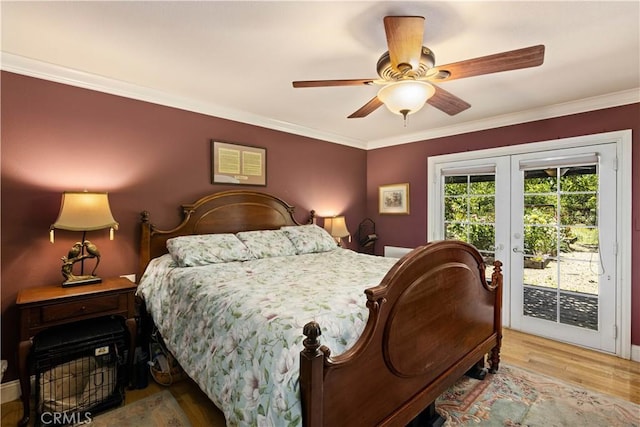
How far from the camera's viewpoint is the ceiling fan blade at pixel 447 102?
2008 millimetres

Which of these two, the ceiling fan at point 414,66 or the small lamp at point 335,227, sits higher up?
the ceiling fan at point 414,66

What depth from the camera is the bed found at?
119 cm

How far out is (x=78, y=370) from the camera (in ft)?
6.49

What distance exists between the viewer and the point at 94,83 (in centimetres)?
243

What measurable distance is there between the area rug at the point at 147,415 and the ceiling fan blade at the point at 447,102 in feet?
8.56

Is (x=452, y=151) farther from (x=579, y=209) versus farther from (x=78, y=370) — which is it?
(x=78, y=370)

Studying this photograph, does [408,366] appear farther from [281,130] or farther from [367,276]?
[281,130]

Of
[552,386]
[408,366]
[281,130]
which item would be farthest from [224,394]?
[281,130]

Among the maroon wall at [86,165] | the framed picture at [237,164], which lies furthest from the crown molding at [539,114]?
the maroon wall at [86,165]

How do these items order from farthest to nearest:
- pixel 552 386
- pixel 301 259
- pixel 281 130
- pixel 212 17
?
1. pixel 281 130
2. pixel 301 259
3. pixel 552 386
4. pixel 212 17

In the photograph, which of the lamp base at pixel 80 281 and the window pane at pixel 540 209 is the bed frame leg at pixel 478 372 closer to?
the window pane at pixel 540 209

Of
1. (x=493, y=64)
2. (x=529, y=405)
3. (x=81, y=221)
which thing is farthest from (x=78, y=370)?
(x=493, y=64)

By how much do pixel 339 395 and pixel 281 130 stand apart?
3079 mm

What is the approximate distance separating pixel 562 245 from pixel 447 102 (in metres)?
2.10
